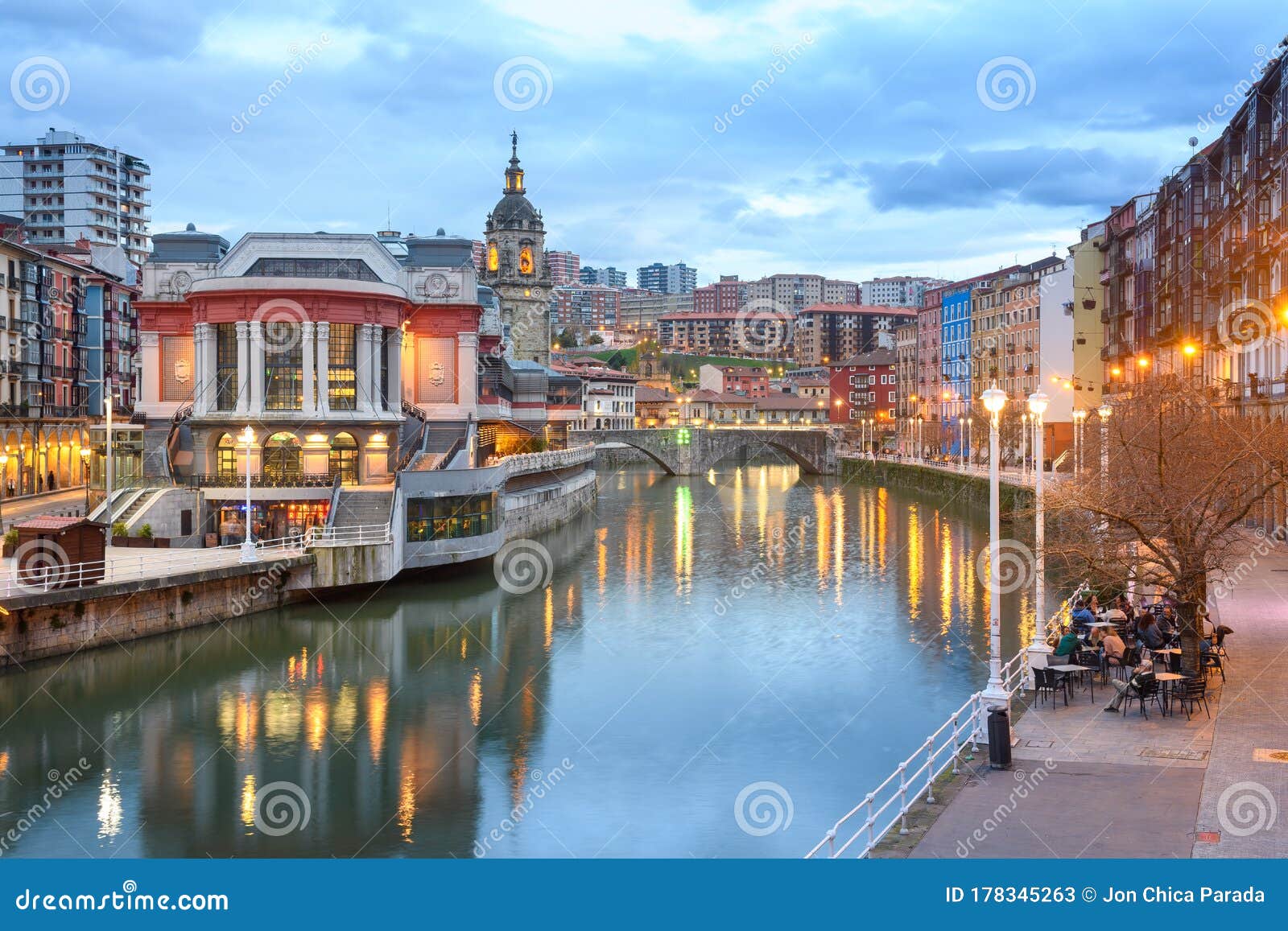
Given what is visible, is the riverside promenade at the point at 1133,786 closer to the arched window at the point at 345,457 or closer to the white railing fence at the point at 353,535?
the white railing fence at the point at 353,535

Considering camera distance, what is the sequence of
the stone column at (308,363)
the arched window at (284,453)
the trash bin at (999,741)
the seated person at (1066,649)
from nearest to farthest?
the trash bin at (999,741) → the seated person at (1066,649) → the stone column at (308,363) → the arched window at (284,453)

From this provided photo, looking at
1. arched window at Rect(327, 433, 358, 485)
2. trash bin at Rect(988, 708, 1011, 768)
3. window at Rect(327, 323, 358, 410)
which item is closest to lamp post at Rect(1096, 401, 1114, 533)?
trash bin at Rect(988, 708, 1011, 768)

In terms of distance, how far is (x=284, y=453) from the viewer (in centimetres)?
5559

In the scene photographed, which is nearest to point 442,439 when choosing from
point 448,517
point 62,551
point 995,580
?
point 448,517

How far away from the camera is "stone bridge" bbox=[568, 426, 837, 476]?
5300 inches

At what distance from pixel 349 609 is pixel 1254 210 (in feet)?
125

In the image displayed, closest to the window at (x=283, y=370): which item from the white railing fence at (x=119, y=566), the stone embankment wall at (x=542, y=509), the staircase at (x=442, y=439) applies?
the staircase at (x=442, y=439)

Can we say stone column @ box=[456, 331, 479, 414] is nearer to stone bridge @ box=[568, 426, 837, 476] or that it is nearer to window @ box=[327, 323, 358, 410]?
window @ box=[327, 323, 358, 410]

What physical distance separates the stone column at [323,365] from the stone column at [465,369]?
26.0 feet

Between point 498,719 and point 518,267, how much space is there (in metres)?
102

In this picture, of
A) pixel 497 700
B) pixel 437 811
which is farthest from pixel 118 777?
pixel 497 700

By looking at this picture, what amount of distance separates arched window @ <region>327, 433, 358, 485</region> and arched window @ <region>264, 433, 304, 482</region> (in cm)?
135

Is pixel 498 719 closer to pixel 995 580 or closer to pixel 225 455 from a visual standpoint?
pixel 995 580

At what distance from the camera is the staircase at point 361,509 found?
45.8 m
